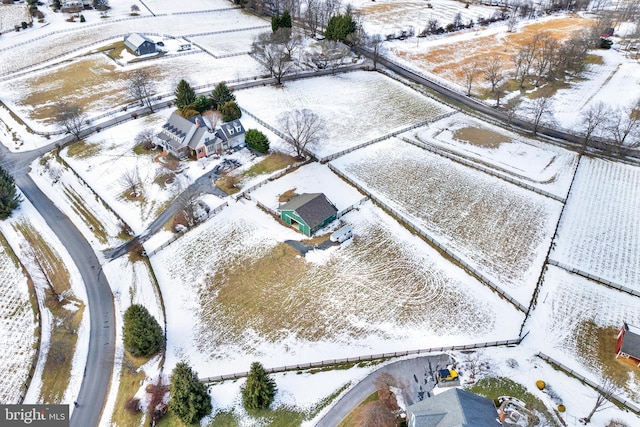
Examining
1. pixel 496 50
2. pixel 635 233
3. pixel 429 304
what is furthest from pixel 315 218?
pixel 496 50

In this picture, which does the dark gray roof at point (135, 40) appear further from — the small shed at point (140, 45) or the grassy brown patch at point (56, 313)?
the grassy brown patch at point (56, 313)

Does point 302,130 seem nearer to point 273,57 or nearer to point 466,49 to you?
point 273,57

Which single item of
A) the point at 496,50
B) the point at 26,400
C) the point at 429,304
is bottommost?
the point at 26,400

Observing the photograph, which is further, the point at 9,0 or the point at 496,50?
the point at 9,0

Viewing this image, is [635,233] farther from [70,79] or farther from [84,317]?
[70,79]

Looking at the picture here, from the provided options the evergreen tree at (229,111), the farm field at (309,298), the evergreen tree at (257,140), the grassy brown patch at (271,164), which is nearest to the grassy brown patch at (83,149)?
the evergreen tree at (229,111)
